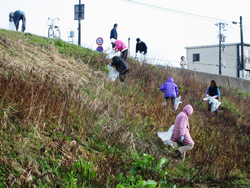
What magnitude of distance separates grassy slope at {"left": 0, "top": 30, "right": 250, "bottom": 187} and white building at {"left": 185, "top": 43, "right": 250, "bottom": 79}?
124 ft

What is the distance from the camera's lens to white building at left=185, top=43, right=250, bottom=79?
148ft

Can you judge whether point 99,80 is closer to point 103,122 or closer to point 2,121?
point 103,122

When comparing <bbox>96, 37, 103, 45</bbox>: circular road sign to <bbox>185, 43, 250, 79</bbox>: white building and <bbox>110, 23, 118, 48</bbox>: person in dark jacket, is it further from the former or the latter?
<bbox>185, 43, 250, 79</bbox>: white building

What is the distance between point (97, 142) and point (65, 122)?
733mm

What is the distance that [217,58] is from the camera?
46875mm

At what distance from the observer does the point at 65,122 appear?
223 inches

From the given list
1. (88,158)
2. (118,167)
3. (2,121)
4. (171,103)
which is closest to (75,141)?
(88,158)

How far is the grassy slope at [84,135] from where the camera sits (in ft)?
14.4

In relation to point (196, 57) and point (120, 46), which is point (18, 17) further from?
point (196, 57)

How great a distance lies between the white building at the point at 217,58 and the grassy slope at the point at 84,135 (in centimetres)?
3777

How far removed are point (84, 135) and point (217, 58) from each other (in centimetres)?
4457

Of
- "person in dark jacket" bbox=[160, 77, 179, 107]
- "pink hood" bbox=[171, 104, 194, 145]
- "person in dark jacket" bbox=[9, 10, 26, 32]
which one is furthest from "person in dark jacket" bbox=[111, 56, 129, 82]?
"person in dark jacket" bbox=[9, 10, 26, 32]

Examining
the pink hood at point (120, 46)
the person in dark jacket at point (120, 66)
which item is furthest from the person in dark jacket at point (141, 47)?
the person in dark jacket at point (120, 66)

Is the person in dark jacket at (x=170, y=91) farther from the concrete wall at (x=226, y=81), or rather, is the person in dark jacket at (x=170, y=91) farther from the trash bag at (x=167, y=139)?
the concrete wall at (x=226, y=81)
